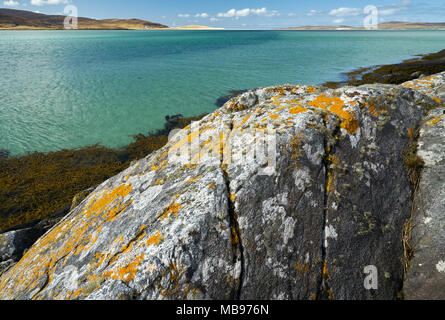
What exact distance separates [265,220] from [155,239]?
1.83 meters

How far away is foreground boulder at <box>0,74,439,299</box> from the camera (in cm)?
340

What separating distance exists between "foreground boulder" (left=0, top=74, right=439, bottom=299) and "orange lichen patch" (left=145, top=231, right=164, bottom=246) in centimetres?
2

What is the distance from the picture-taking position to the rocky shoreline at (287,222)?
341cm

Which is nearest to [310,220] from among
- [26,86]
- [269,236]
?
[269,236]

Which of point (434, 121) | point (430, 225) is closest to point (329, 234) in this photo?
point (430, 225)

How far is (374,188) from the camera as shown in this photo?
13.6 ft

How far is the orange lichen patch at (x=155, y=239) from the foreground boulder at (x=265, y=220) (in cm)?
2

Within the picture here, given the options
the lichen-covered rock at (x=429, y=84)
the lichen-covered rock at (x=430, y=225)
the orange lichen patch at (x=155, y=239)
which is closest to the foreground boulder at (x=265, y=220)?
the orange lichen patch at (x=155, y=239)

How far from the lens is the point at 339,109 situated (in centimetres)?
480

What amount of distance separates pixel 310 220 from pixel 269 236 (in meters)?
0.80

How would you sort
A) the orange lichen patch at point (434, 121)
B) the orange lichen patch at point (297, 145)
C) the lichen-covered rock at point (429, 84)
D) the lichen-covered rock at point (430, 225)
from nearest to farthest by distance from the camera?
1. the lichen-covered rock at point (430, 225)
2. the orange lichen patch at point (297, 145)
3. the orange lichen patch at point (434, 121)
4. the lichen-covered rock at point (429, 84)

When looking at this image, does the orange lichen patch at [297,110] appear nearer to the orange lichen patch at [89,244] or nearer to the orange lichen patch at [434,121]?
the orange lichen patch at [434,121]

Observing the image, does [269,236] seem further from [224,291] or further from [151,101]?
[151,101]

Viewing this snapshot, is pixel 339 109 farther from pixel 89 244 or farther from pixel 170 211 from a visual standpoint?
pixel 89 244
